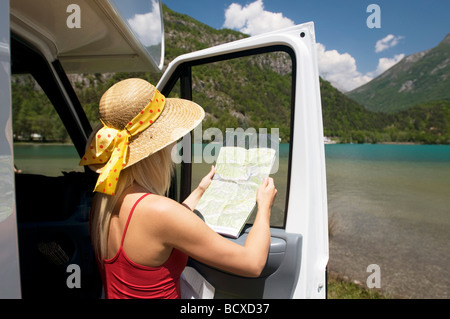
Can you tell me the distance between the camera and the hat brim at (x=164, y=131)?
1108mm

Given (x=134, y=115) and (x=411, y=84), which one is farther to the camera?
(x=411, y=84)

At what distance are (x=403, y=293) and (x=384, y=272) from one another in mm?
1191

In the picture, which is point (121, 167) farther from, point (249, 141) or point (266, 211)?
point (249, 141)

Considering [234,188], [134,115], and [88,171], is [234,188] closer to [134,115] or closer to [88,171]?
[134,115]

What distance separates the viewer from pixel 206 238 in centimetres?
105

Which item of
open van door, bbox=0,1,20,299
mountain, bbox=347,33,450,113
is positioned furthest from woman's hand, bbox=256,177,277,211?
mountain, bbox=347,33,450,113

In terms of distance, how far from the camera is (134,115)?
1.11 meters

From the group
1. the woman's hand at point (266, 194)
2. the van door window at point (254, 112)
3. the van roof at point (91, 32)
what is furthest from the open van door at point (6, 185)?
the van door window at point (254, 112)

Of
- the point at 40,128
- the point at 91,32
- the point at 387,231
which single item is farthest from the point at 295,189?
the point at 387,231

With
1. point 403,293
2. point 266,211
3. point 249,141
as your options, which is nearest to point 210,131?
point 249,141

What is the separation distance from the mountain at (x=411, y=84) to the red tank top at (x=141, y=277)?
120781 millimetres

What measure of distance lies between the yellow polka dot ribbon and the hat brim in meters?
0.02

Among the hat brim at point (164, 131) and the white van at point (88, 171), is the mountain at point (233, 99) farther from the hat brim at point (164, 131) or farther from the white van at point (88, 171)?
the hat brim at point (164, 131)

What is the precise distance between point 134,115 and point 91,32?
793mm
